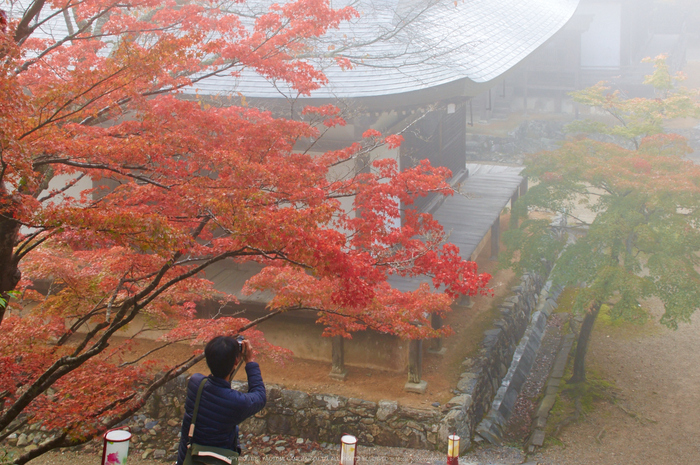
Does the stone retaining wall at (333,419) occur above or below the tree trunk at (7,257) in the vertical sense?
below

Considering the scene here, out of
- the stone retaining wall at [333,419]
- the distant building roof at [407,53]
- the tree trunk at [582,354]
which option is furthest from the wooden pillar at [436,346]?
the distant building roof at [407,53]

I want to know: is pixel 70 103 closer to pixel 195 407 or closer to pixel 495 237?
pixel 195 407

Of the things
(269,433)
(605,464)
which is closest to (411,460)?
(269,433)

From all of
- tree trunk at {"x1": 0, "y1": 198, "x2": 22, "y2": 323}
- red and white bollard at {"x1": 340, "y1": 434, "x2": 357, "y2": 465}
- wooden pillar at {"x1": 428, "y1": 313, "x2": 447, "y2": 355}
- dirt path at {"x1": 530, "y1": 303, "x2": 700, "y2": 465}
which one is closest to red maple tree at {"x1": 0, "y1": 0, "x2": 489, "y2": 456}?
tree trunk at {"x1": 0, "y1": 198, "x2": 22, "y2": 323}

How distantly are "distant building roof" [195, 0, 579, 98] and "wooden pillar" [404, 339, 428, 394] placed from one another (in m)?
3.74

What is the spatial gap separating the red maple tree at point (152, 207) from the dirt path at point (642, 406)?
12.0ft

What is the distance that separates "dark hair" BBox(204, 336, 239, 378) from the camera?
2.99 metres

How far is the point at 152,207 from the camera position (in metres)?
4.37

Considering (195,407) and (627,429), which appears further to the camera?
(627,429)

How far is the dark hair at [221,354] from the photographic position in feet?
9.81

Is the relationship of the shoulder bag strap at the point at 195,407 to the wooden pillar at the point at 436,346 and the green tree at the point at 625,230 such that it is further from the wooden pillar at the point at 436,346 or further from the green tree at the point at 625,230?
the green tree at the point at 625,230

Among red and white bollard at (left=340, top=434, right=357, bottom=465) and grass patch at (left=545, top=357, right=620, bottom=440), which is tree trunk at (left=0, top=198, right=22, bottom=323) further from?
grass patch at (left=545, top=357, right=620, bottom=440)

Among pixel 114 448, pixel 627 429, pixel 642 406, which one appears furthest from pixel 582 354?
pixel 114 448

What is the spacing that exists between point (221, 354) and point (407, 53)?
25.0 feet
